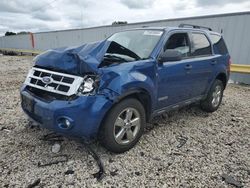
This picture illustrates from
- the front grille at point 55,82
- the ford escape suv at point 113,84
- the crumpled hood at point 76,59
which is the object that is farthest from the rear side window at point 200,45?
the front grille at point 55,82

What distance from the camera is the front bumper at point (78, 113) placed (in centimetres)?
273

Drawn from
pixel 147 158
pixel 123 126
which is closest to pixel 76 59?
pixel 123 126

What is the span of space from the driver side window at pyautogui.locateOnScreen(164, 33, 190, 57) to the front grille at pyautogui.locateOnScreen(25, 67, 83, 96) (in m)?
1.76

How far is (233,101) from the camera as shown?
637 centimetres

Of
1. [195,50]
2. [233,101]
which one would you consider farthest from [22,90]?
[233,101]

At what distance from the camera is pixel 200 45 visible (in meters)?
4.60

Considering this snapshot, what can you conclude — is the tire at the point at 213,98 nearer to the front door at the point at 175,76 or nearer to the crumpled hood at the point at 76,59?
the front door at the point at 175,76

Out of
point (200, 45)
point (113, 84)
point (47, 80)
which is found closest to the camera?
point (113, 84)

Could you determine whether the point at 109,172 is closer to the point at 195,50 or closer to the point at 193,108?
the point at 195,50

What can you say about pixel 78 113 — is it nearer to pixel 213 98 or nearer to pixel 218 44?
pixel 213 98

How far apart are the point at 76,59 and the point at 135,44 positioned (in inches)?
51.4

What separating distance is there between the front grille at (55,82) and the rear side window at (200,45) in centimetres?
254

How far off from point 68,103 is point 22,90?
1113 mm

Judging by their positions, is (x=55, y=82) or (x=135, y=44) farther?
(x=135, y=44)
